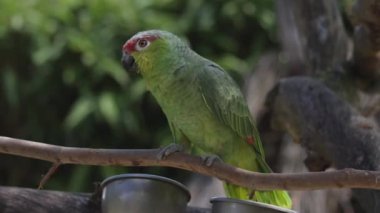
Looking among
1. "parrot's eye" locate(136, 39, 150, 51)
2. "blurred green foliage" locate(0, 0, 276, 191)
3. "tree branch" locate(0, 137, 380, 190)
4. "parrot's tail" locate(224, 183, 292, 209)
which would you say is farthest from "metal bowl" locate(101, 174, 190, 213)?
"blurred green foliage" locate(0, 0, 276, 191)

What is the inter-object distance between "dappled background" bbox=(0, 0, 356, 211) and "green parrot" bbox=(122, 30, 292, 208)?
1.13 meters

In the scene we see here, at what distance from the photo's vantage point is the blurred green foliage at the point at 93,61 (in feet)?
9.33

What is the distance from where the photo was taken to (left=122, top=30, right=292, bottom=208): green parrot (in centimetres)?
163

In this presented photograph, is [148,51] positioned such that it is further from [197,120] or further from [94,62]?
[94,62]

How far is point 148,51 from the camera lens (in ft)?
5.28

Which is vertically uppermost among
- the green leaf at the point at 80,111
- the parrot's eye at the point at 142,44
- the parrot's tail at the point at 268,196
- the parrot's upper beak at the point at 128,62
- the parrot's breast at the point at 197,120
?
the parrot's eye at the point at 142,44

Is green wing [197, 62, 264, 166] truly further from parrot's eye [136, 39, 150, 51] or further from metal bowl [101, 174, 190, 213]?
metal bowl [101, 174, 190, 213]

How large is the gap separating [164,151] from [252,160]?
13.3 inches

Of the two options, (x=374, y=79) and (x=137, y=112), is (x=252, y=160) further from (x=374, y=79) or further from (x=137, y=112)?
(x=137, y=112)

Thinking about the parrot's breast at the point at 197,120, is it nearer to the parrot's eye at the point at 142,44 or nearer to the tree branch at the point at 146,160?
the parrot's eye at the point at 142,44

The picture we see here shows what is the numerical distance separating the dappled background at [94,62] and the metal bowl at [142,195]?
Answer: 146 cm

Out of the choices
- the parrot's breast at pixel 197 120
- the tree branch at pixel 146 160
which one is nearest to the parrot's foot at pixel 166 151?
the tree branch at pixel 146 160

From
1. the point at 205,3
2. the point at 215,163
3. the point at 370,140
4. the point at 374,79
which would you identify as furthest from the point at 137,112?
the point at 215,163

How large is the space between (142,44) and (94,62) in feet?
4.14
